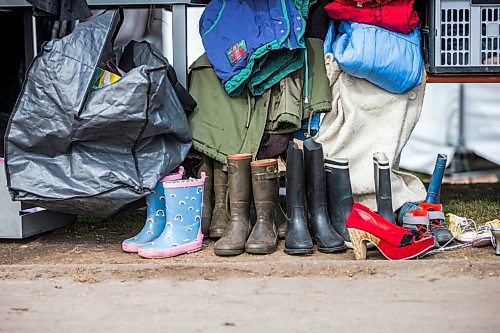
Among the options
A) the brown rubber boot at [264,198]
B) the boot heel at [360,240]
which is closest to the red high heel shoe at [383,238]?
the boot heel at [360,240]

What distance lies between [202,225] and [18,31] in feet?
5.47

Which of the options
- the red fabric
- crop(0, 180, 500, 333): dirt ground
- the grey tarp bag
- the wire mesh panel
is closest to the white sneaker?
crop(0, 180, 500, 333): dirt ground

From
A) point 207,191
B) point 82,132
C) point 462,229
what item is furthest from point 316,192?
point 82,132

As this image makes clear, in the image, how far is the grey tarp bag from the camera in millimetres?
3016

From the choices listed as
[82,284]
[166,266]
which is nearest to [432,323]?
[166,266]

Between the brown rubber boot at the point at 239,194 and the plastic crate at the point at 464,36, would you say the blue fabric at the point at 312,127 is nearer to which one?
the brown rubber boot at the point at 239,194

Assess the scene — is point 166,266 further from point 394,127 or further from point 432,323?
point 394,127

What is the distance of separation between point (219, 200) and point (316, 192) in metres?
0.48

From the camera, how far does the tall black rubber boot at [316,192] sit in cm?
316

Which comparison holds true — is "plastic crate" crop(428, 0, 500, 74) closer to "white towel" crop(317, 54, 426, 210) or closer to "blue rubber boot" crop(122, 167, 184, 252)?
"white towel" crop(317, 54, 426, 210)

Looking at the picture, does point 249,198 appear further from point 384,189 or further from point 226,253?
point 384,189

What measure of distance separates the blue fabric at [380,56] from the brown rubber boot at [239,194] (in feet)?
2.08

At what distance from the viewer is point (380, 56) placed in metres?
3.32

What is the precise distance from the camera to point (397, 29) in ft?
11.2
